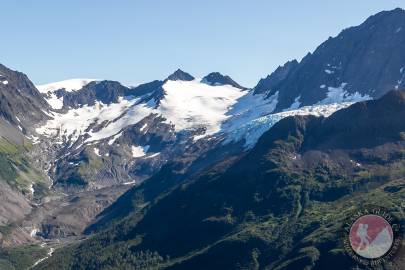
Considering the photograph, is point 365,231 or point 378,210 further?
point 378,210

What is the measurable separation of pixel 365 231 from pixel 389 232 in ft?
17.6

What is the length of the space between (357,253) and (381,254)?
5051 mm

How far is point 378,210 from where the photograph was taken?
163375 millimetres

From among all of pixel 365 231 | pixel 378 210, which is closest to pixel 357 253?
pixel 365 231

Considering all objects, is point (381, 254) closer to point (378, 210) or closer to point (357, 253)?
point (357, 253)

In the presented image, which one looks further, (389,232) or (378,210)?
(378,210)

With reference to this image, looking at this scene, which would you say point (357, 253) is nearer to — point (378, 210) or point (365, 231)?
point (365, 231)

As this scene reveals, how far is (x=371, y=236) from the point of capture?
454 feet

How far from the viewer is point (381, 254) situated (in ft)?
460

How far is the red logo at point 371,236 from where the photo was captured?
13612 centimetres

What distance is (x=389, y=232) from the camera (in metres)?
136

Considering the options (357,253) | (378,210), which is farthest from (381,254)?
(378,210)

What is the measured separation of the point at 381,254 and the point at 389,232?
7090 millimetres

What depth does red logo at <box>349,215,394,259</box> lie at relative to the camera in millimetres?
136125
